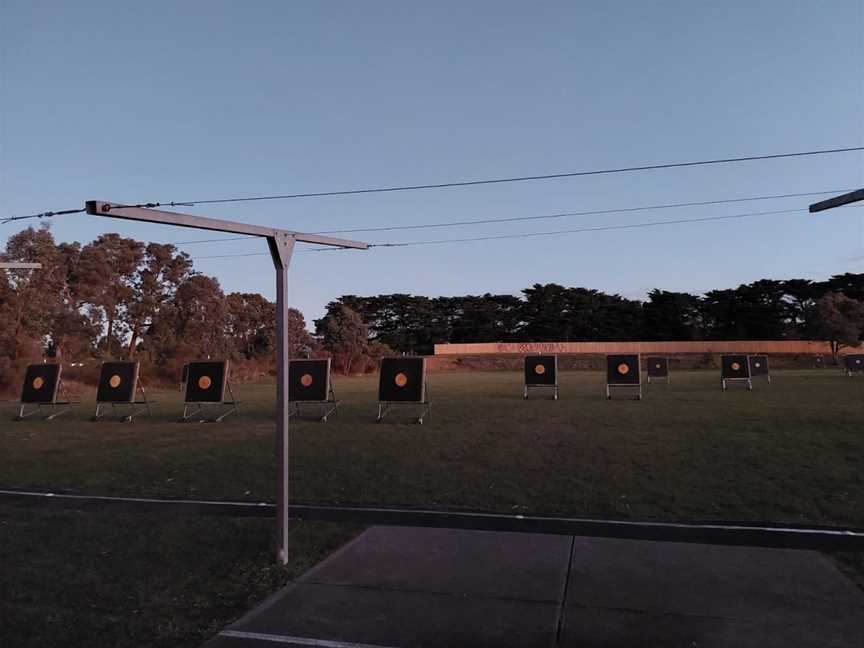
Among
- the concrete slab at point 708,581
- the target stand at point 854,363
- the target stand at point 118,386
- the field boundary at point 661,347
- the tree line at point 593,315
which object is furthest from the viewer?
the tree line at point 593,315

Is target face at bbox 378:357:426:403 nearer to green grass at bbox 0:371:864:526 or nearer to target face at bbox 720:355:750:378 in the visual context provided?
green grass at bbox 0:371:864:526

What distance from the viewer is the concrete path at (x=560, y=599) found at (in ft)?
12.5

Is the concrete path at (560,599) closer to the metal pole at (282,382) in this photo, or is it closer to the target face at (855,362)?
the metal pole at (282,382)

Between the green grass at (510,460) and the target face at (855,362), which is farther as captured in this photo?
the target face at (855,362)

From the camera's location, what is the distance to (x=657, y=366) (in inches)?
1108

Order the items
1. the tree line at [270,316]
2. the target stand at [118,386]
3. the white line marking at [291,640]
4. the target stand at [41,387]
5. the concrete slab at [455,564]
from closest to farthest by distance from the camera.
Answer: the white line marking at [291,640] < the concrete slab at [455,564] < the target stand at [118,386] < the target stand at [41,387] < the tree line at [270,316]

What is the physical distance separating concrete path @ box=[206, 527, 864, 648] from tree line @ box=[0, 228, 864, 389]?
23.3 m

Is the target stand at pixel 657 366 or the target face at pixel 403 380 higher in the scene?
the target stand at pixel 657 366

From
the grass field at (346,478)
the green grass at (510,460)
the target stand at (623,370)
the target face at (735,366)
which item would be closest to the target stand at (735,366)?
the target face at (735,366)

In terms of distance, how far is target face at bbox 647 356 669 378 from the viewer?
91.3 ft

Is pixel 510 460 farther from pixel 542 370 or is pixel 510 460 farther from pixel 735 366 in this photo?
pixel 735 366

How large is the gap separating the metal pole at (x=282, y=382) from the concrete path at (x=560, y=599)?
1.40ft

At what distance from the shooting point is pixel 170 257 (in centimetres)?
3769

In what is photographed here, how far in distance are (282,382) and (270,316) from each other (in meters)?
42.0
